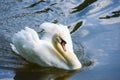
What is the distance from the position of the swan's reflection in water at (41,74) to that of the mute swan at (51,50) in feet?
0.41

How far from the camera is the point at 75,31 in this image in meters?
10.1

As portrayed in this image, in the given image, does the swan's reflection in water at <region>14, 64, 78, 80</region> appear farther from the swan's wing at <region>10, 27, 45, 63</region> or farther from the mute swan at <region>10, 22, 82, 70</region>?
the swan's wing at <region>10, 27, 45, 63</region>

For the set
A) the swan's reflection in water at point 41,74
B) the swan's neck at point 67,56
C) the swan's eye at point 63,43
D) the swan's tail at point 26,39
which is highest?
the swan's tail at point 26,39

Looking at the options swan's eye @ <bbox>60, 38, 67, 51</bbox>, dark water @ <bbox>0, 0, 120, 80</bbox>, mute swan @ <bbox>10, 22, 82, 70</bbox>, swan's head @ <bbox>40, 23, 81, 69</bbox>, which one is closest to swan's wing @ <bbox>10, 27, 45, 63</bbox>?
mute swan @ <bbox>10, 22, 82, 70</bbox>

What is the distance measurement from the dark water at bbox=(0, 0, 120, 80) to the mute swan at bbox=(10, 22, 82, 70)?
0.48 feet

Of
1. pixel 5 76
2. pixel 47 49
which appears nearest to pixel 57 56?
pixel 47 49

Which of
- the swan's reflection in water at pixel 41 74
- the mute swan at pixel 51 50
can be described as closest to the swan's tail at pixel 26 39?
the mute swan at pixel 51 50

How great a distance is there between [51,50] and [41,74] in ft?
1.84

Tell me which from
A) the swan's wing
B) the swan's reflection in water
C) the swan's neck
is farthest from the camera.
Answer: the swan's wing

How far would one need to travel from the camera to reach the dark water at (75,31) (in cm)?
837

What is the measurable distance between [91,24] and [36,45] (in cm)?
210

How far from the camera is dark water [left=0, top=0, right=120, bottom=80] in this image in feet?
27.5

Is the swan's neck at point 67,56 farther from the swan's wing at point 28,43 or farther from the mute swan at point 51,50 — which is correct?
the swan's wing at point 28,43

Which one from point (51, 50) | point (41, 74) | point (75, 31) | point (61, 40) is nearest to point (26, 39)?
point (51, 50)
